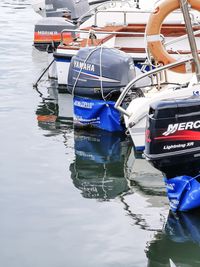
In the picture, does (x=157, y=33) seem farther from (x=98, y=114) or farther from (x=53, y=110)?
(x=53, y=110)

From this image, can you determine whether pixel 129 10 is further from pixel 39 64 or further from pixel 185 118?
pixel 185 118

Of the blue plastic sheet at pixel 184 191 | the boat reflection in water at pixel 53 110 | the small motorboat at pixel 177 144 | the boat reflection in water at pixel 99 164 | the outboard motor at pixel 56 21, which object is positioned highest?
the small motorboat at pixel 177 144

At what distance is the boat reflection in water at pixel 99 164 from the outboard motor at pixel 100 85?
171 millimetres

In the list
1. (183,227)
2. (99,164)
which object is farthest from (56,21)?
(183,227)

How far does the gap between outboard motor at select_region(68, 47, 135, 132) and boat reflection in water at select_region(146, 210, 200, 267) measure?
2.77m

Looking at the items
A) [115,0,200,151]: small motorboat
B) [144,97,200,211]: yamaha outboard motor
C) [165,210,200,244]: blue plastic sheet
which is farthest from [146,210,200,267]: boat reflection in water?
[115,0,200,151]: small motorboat

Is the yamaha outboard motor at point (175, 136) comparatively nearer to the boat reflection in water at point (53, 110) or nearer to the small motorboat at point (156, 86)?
the small motorboat at point (156, 86)

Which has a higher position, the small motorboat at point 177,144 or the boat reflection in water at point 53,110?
the small motorboat at point 177,144

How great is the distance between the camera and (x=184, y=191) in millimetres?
5875

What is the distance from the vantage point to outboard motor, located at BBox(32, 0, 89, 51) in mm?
12578

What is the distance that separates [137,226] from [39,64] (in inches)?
316

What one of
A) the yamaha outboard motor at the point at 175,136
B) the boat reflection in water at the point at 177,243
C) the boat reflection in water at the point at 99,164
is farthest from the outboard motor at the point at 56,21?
the boat reflection in water at the point at 177,243

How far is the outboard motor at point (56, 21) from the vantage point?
12.6 meters

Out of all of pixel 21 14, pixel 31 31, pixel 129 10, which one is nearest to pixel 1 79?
pixel 129 10
